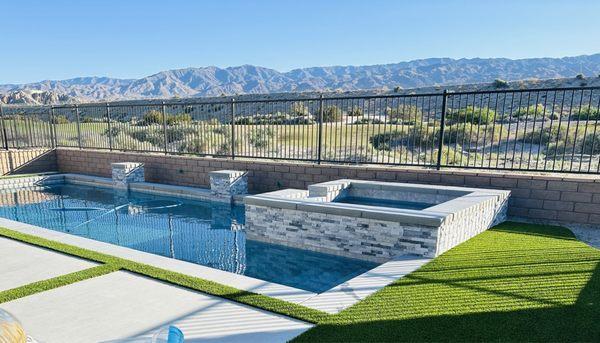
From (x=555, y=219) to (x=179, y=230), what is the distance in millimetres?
6270

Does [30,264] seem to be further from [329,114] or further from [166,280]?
[329,114]

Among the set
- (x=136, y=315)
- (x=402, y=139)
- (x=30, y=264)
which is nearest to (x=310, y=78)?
(x=402, y=139)

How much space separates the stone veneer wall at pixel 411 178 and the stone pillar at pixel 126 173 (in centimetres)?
33

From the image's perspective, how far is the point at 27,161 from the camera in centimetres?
1240

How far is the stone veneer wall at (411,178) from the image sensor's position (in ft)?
19.6

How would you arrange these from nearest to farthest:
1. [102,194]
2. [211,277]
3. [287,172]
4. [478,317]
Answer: [478,317] → [211,277] → [287,172] → [102,194]

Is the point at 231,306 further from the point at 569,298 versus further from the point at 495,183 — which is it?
the point at 495,183

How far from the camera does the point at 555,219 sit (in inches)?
241

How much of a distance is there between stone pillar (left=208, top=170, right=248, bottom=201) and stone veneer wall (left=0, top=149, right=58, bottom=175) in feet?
24.7

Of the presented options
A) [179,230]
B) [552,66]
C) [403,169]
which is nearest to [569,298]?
[403,169]

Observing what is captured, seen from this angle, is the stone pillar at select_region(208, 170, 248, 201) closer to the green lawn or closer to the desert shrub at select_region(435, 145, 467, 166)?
the green lawn

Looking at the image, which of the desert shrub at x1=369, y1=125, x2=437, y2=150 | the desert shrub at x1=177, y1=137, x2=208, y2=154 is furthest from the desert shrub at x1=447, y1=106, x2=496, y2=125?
the desert shrub at x1=177, y1=137, x2=208, y2=154

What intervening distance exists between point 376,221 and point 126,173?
7.87 m

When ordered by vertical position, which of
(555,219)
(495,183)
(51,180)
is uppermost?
(495,183)
